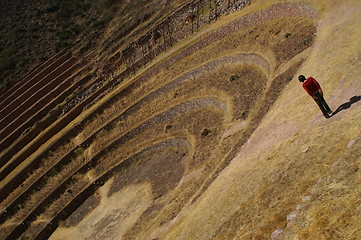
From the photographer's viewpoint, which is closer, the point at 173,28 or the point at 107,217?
the point at 107,217

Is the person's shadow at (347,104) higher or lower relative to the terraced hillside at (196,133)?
lower

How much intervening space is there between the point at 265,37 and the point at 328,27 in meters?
8.65

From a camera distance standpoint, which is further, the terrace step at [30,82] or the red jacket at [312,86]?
the terrace step at [30,82]

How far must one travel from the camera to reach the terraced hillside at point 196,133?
13.6 metres

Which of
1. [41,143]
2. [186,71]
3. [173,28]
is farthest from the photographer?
[173,28]

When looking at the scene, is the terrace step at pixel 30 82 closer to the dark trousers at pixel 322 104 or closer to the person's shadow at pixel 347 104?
the dark trousers at pixel 322 104

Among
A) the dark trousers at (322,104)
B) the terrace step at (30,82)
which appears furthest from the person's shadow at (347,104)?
the terrace step at (30,82)

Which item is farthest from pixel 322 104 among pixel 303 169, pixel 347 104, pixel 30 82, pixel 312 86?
pixel 30 82

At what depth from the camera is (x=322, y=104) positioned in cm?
1592

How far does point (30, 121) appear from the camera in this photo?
172 feet

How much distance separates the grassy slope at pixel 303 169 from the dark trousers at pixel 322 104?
441 mm

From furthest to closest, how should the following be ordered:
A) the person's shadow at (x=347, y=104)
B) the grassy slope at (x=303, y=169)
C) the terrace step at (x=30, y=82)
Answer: the terrace step at (x=30, y=82), the person's shadow at (x=347, y=104), the grassy slope at (x=303, y=169)

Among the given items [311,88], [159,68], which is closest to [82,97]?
[159,68]

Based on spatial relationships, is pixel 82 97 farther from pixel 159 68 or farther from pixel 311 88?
pixel 311 88
